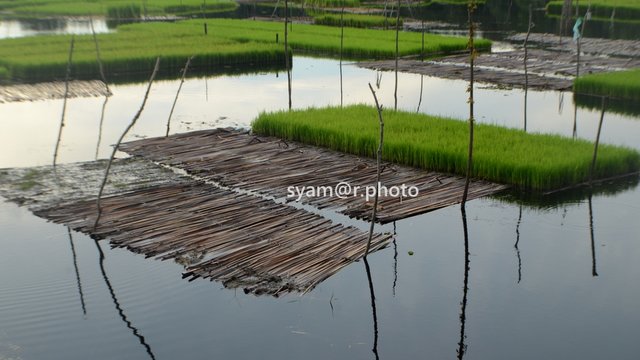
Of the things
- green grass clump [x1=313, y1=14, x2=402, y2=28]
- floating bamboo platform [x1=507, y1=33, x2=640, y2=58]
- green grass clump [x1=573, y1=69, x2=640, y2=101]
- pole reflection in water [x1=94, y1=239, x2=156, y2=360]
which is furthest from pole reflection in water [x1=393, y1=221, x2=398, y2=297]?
green grass clump [x1=313, y1=14, x2=402, y2=28]

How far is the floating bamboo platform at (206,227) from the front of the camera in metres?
8.77

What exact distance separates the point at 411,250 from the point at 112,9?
101ft

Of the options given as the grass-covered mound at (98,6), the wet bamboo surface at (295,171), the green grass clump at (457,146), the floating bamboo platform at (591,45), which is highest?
the grass-covered mound at (98,6)

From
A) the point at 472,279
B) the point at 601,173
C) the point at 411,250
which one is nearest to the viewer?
the point at 472,279

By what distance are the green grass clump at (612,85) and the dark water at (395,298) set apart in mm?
7065

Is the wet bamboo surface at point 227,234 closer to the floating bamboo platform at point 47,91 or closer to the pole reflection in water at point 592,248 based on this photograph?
the pole reflection in water at point 592,248

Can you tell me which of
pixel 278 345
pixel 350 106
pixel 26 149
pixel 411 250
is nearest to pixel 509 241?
pixel 411 250

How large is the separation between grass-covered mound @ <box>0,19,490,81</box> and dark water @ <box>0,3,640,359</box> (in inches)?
442

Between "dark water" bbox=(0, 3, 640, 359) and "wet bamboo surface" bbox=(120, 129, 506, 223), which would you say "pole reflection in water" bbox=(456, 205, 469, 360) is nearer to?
"dark water" bbox=(0, 3, 640, 359)

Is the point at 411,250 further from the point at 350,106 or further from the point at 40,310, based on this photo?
the point at 350,106

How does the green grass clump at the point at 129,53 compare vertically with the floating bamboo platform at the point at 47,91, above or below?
above

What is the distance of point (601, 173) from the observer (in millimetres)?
12227

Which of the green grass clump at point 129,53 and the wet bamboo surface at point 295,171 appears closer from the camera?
the wet bamboo surface at point 295,171

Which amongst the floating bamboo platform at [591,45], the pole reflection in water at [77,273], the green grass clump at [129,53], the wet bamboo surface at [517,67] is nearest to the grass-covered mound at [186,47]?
the green grass clump at [129,53]
